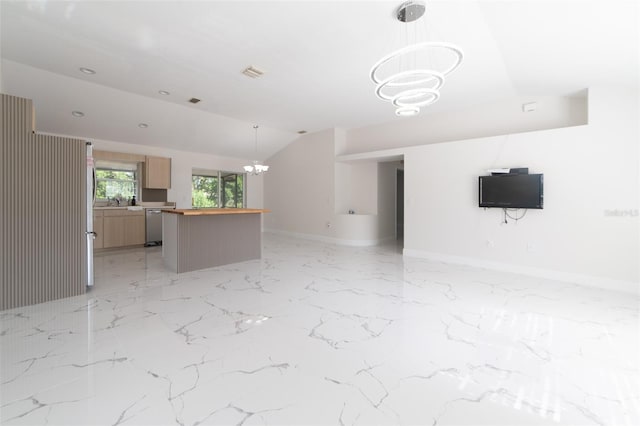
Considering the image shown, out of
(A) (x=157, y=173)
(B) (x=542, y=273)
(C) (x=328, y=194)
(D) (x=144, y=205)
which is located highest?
(A) (x=157, y=173)

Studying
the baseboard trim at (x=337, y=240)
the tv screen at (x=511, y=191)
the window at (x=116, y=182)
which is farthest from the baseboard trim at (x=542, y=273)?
the window at (x=116, y=182)

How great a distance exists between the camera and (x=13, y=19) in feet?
9.99

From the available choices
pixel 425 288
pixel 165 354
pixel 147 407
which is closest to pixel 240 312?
pixel 165 354

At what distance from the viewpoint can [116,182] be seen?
7.30 m

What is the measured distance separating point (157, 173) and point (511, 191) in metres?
8.20

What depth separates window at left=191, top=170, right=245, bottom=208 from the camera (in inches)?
348

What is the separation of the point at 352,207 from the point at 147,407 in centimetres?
688

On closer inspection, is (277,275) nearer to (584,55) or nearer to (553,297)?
(553,297)

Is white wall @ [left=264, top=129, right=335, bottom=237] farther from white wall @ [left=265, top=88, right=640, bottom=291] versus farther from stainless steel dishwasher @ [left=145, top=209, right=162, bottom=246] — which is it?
stainless steel dishwasher @ [left=145, top=209, right=162, bottom=246]

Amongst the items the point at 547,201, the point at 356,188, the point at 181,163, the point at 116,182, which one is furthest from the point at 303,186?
the point at 547,201

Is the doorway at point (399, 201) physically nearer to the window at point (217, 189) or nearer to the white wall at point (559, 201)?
the white wall at point (559, 201)

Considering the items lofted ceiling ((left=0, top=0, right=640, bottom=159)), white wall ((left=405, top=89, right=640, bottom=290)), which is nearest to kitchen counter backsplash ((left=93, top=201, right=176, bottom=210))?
lofted ceiling ((left=0, top=0, right=640, bottom=159))

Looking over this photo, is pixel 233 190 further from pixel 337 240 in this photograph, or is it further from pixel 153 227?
pixel 337 240

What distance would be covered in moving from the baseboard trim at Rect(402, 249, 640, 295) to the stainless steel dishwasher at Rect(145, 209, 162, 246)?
644 centimetres
